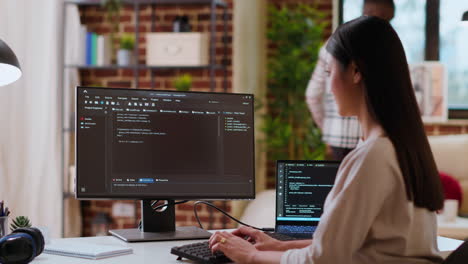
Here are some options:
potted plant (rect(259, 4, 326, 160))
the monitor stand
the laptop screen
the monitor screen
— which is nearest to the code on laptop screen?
the laptop screen

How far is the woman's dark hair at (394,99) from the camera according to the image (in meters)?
1.38

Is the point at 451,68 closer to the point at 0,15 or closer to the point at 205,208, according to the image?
the point at 205,208

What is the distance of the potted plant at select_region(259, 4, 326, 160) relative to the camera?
511cm

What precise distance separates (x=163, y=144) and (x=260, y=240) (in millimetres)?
477

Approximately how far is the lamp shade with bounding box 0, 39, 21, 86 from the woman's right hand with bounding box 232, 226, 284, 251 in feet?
2.63

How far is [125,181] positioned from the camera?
6.70ft

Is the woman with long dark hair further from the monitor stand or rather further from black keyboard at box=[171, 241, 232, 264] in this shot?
the monitor stand

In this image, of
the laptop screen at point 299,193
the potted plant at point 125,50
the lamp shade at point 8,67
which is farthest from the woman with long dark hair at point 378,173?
the potted plant at point 125,50

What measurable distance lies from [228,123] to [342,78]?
0.74m

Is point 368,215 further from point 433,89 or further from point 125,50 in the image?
point 433,89

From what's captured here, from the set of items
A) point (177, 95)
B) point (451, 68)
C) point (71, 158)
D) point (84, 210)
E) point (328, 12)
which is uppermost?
point (328, 12)

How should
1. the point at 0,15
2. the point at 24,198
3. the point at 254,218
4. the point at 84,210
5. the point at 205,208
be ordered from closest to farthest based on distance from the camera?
the point at 0,15 < the point at 24,198 < the point at 254,218 < the point at 205,208 < the point at 84,210

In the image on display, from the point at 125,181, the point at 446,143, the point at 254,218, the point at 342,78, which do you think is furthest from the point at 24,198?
the point at 446,143

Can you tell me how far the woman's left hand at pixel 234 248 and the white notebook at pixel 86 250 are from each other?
0.28 meters
